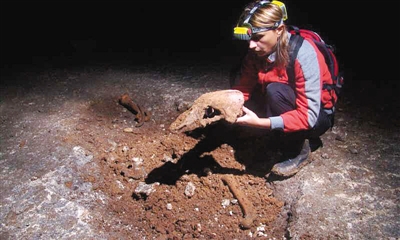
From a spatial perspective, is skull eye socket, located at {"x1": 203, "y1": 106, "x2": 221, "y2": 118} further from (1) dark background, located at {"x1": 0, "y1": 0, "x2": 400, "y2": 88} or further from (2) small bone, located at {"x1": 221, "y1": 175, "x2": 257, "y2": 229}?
(1) dark background, located at {"x1": 0, "y1": 0, "x2": 400, "y2": 88}

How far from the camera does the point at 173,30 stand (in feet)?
17.3

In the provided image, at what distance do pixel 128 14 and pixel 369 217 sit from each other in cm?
500

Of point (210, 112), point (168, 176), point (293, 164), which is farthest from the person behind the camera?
point (168, 176)

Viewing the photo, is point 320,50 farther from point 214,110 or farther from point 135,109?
point 135,109

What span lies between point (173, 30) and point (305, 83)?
3.45 metres

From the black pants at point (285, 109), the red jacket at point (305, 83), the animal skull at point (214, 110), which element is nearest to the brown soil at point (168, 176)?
the black pants at point (285, 109)

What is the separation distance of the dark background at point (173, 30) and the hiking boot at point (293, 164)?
1.44 meters

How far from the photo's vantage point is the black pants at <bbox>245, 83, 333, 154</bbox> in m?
2.44

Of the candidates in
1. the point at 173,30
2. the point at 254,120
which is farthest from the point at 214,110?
the point at 173,30

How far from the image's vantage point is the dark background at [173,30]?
14.2ft

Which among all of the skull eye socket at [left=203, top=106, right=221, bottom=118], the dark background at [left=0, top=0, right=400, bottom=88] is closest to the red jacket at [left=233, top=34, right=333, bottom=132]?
the skull eye socket at [left=203, top=106, right=221, bottom=118]

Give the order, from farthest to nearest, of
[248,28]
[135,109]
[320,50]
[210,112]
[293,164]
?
[135,109] → [293,164] → [210,112] → [320,50] → [248,28]

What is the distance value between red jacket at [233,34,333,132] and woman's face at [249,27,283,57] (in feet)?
0.40

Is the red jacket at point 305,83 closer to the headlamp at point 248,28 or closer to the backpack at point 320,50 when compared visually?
the backpack at point 320,50
